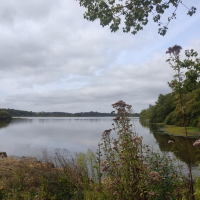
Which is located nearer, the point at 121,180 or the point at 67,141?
the point at 121,180

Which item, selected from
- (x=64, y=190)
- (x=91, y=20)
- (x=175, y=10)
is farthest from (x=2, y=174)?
(x=175, y=10)

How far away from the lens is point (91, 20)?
13.6 ft

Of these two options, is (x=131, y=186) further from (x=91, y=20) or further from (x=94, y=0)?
(x=94, y=0)

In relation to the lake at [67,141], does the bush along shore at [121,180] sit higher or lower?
higher

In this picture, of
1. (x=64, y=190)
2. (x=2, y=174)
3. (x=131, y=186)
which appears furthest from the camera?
(x=2, y=174)

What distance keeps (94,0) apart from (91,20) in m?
0.39

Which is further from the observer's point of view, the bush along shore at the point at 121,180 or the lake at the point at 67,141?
the lake at the point at 67,141

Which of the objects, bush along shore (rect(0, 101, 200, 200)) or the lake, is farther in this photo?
the lake

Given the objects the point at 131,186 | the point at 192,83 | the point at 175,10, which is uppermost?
the point at 175,10

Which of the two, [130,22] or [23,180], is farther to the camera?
[23,180]

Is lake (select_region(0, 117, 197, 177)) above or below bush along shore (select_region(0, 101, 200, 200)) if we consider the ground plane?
below

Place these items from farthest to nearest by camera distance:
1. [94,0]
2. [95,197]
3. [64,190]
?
[64,190]
[94,0]
[95,197]

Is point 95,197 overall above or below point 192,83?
below

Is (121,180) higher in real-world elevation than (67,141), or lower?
higher
